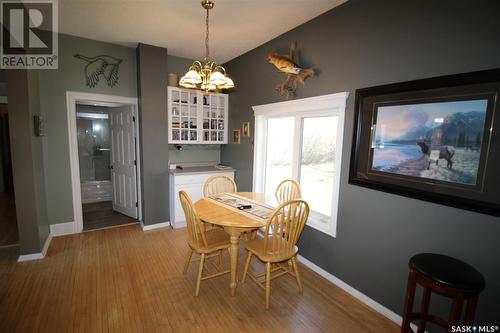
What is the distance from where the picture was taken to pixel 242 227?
201 centimetres

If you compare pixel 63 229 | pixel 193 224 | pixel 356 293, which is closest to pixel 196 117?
pixel 193 224

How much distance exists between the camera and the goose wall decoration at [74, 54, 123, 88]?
3.35 m

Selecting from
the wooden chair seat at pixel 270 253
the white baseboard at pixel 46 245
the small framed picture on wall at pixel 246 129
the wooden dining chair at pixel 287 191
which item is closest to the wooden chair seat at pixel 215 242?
the wooden chair seat at pixel 270 253

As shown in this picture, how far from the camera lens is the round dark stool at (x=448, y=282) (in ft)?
4.15

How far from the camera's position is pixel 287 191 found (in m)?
2.97

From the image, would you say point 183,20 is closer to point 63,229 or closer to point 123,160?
point 123,160

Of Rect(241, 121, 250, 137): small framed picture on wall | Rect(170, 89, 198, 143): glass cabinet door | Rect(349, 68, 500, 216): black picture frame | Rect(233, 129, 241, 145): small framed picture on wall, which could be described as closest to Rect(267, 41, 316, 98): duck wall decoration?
Rect(349, 68, 500, 216): black picture frame

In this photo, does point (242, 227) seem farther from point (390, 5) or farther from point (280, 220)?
point (390, 5)

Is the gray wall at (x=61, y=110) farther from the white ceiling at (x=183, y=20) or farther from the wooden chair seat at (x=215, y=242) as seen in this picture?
the wooden chair seat at (x=215, y=242)

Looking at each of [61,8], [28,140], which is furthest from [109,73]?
[28,140]

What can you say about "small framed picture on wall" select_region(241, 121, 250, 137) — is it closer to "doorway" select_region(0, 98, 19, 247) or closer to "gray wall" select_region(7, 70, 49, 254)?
"gray wall" select_region(7, 70, 49, 254)

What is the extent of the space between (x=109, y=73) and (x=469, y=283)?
450cm

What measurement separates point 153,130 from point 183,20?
1.64m

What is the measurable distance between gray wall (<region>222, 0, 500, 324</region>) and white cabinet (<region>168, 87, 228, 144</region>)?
5.57 feet
